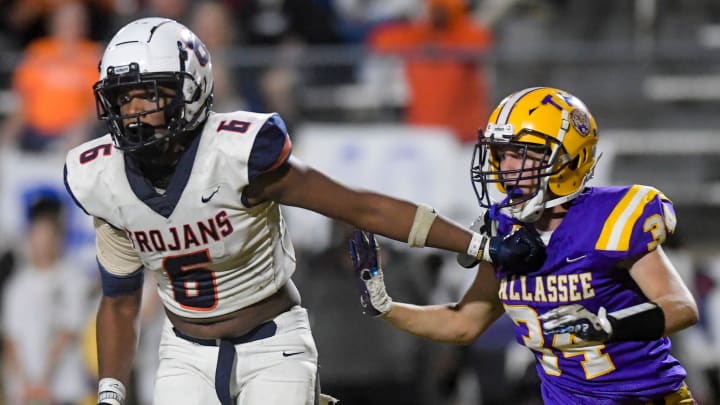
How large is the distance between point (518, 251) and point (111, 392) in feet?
4.49

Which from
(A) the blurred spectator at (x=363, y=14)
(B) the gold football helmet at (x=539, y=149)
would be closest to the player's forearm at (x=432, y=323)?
(B) the gold football helmet at (x=539, y=149)

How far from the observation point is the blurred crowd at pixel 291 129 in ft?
24.2

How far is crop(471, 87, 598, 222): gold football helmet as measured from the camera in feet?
13.2

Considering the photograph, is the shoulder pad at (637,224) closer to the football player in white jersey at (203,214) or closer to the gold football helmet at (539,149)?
the gold football helmet at (539,149)

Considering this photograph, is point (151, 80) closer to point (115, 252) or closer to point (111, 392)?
point (115, 252)

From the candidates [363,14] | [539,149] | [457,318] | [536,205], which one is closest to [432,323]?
[457,318]

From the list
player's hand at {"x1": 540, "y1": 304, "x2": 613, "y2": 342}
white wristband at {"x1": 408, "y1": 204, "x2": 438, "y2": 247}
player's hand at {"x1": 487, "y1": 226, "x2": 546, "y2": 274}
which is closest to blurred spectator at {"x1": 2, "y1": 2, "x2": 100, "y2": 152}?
white wristband at {"x1": 408, "y1": 204, "x2": 438, "y2": 247}

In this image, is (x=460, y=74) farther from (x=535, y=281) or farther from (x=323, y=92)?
(x=535, y=281)

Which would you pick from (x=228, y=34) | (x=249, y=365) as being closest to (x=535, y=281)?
(x=249, y=365)

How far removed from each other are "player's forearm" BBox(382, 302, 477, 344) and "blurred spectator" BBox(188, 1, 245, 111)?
3.65 m

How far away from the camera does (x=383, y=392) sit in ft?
24.2

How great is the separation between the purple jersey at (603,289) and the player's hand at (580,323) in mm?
163

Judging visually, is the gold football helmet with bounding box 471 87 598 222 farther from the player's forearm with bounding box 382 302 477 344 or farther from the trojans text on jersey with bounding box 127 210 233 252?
the trojans text on jersey with bounding box 127 210 233 252

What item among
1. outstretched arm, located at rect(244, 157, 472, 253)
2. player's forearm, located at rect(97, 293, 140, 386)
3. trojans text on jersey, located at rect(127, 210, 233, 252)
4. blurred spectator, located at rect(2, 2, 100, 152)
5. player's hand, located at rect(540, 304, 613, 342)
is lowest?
blurred spectator, located at rect(2, 2, 100, 152)
